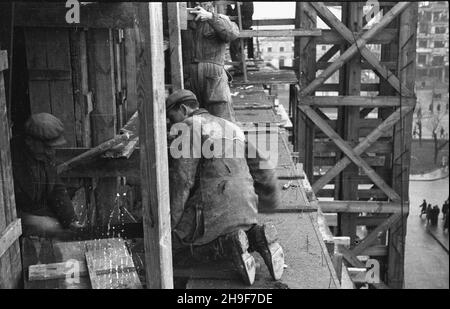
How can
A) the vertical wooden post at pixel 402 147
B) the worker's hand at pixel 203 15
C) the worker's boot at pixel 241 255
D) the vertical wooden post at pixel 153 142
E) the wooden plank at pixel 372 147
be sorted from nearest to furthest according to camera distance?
the vertical wooden post at pixel 153 142, the worker's boot at pixel 241 255, the worker's hand at pixel 203 15, the vertical wooden post at pixel 402 147, the wooden plank at pixel 372 147

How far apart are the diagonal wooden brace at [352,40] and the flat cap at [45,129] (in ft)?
19.5

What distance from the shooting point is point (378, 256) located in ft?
35.8

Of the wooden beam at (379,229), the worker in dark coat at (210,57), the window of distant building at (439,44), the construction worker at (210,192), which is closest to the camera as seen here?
the construction worker at (210,192)

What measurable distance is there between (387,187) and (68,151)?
654 centimetres

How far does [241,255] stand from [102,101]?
92.9 inches

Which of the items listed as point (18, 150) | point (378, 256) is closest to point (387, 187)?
point (378, 256)

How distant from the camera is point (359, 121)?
11.3 metres

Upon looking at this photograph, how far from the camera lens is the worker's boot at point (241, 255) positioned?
452 centimetres

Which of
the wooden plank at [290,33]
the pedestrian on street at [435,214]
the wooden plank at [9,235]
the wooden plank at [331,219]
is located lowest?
the pedestrian on street at [435,214]

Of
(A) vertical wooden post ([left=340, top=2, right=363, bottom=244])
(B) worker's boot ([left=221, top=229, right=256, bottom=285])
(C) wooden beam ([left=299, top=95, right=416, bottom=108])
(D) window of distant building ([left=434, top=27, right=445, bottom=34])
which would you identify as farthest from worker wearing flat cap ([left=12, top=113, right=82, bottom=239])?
(A) vertical wooden post ([left=340, top=2, right=363, bottom=244])

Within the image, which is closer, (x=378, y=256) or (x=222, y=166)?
(x=222, y=166)

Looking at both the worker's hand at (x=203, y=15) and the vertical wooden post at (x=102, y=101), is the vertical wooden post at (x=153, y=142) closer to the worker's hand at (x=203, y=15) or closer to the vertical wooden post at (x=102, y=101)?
the vertical wooden post at (x=102, y=101)

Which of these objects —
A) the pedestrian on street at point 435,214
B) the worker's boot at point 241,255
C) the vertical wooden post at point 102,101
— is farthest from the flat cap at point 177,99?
the pedestrian on street at point 435,214
